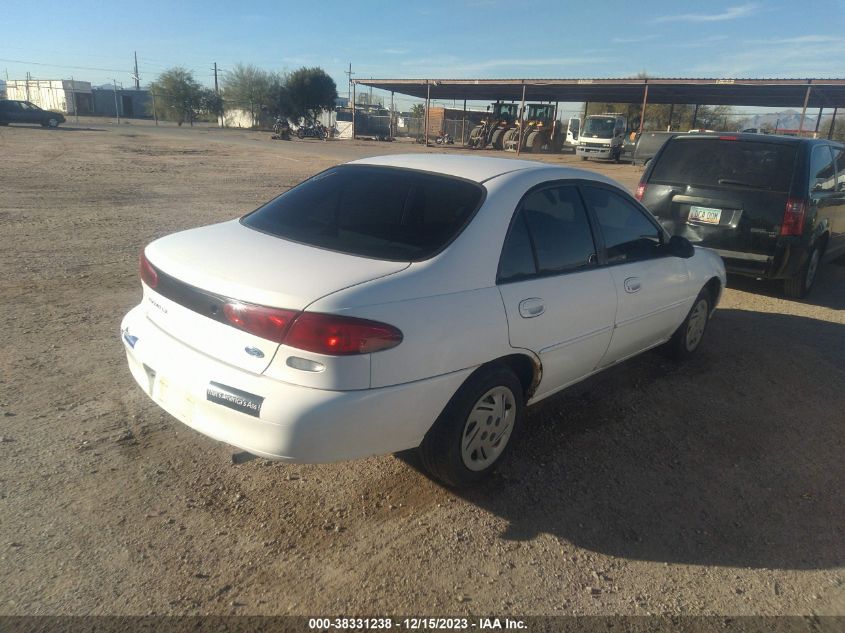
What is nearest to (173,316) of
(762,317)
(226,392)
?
(226,392)

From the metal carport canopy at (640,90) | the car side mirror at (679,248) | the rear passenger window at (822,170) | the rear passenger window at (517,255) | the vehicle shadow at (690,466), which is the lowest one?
the vehicle shadow at (690,466)

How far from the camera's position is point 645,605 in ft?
8.27

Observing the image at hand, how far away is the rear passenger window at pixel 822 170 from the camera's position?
22.3 ft

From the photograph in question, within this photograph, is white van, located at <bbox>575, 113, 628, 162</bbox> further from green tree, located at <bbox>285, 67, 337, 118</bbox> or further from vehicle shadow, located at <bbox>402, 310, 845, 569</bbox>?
green tree, located at <bbox>285, 67, 337, 118</bbox>

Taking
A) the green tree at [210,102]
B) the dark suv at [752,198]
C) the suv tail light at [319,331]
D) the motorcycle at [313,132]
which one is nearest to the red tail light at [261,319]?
the suv tail light at [319,331]

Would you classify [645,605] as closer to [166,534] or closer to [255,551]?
[255,551]

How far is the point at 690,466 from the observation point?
3574mm

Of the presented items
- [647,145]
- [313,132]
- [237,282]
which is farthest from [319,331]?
[313,132]

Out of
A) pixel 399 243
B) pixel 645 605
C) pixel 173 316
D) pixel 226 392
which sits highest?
pixel 399 243

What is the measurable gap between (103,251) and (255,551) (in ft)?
20.2

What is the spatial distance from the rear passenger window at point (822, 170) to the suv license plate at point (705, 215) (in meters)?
0.98

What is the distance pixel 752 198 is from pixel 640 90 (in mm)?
31552

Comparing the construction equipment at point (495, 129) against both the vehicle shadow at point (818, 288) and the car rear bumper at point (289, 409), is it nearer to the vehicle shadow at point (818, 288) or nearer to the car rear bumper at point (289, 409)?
the vehicle shadow at point (818, 288)

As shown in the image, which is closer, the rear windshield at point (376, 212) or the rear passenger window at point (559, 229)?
the rear windshield at point (376, 212)
